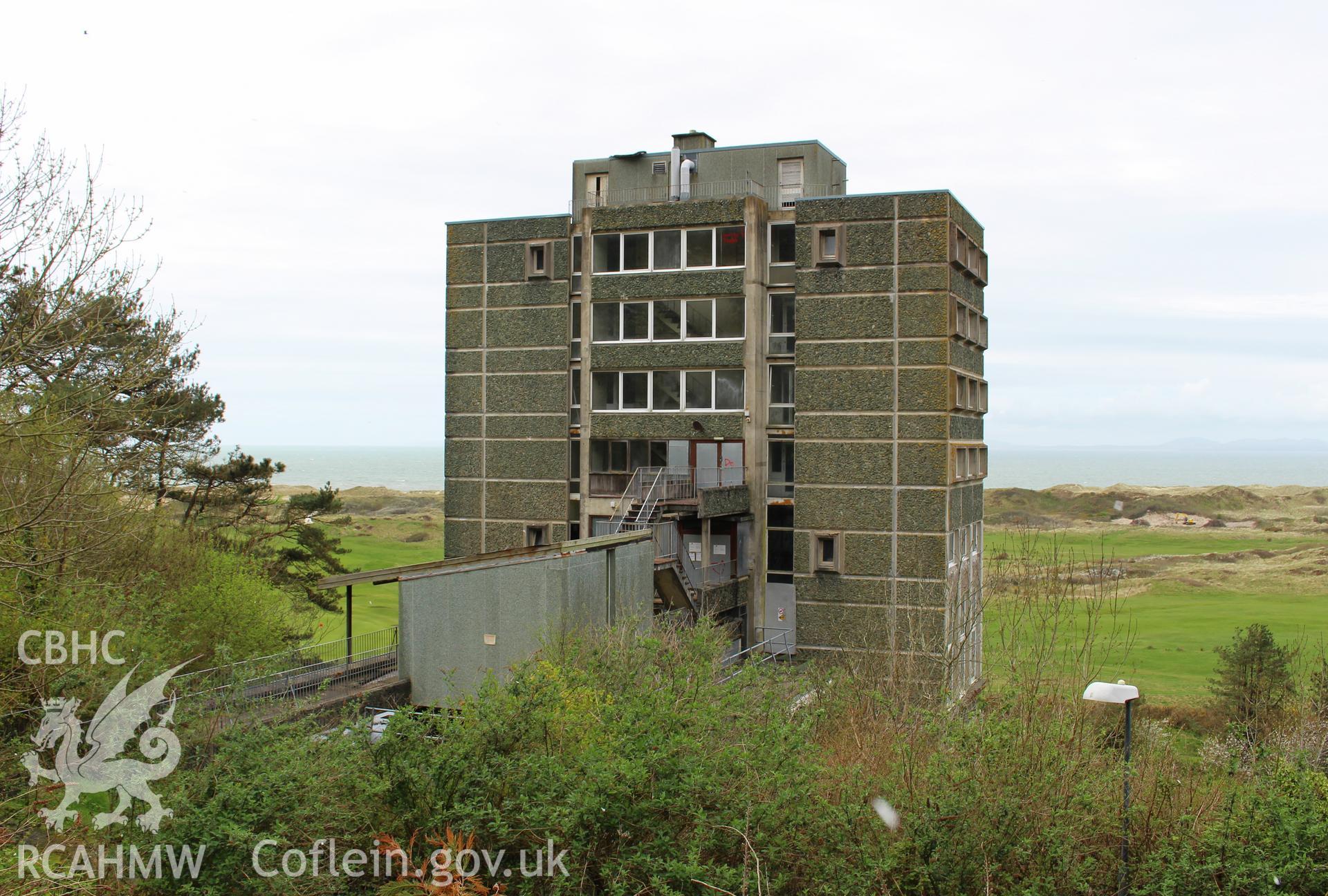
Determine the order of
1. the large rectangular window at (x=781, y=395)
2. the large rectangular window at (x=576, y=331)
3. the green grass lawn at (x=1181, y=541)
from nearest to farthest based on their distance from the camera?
the large rectangular window at (x=781, y=395) → the large rectangular window at (x=576, y=331) → the green grass lawn at (x=1181, y=541)

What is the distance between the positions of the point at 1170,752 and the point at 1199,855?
14.5ft

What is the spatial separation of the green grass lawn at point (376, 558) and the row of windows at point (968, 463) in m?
21.2

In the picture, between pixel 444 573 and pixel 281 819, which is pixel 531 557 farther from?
pixel 281 819

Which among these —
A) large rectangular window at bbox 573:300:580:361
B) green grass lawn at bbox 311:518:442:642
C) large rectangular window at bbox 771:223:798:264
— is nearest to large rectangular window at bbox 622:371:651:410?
large rectangular window at bbox 573:300:580:361

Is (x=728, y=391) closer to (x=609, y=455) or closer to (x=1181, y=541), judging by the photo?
(x=609, y=455)

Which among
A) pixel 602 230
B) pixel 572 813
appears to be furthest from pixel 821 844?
pixel 602 230

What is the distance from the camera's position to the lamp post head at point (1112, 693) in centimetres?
1105

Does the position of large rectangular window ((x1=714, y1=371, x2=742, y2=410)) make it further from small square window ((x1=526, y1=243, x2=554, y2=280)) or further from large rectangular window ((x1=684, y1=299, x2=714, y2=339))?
small square window ((x1=526, y1=243, x2=554, y2=280))

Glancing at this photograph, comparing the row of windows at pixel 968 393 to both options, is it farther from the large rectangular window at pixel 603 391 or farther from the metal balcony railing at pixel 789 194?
the large rectangular window at pixel 603 391

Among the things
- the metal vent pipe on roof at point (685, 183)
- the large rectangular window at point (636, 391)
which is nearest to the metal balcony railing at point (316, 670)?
the large rectangular window at point (636, 391)

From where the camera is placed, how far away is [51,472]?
19.4 m

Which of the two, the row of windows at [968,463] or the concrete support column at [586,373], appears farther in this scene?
the concrete support column at [586,373]

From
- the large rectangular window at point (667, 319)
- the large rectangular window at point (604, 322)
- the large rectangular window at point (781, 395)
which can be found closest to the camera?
the large rectangular window at point (667, 319)

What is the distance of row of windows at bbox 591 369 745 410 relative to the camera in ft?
111
